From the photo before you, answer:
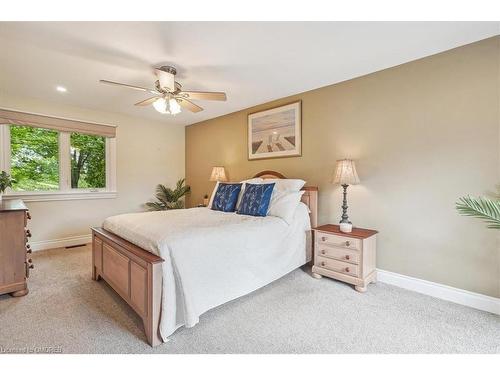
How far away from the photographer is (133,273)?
72.2 inches

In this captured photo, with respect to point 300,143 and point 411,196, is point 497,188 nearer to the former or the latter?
point 411,196

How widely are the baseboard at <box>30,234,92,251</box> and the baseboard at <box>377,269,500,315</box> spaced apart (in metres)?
4.51

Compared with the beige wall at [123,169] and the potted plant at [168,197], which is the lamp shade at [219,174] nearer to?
the potted plant at [168,197]

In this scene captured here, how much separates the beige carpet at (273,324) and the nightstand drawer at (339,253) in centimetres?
30

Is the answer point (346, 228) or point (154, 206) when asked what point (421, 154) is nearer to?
point (346, 228)

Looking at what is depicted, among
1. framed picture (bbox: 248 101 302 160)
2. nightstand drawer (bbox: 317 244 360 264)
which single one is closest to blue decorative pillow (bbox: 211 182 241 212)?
framed picture (bbox: 248 101 302 160)

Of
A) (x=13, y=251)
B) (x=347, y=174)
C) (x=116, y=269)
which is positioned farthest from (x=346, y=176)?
(x=13, y=251)

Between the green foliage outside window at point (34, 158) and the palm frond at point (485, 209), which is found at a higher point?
the green foliage outside window at point (34, 158)

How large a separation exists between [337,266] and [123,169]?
400 cm

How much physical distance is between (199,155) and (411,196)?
381 cm

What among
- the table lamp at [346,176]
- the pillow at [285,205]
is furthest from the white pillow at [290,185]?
the table lamp at [346,176]

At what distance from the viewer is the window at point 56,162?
3.47 meters

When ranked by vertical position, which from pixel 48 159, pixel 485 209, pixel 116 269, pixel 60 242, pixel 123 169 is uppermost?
pixel 48 159
